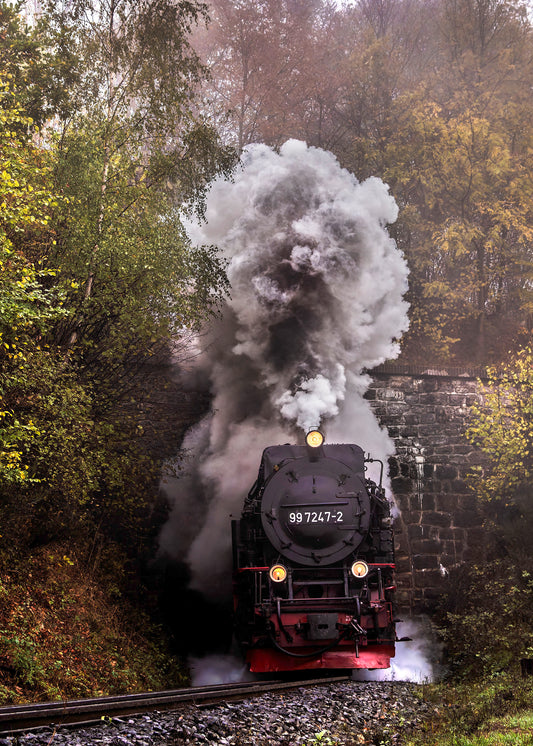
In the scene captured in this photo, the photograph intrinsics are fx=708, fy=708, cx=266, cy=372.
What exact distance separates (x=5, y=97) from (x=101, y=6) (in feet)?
9.51

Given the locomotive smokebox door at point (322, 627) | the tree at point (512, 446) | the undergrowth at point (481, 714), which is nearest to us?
the undergrowth at point (481, 714)

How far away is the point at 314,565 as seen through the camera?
30.3 feet

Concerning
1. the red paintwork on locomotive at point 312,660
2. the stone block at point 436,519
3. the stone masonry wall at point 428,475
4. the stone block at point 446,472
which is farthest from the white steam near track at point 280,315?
the red paintwork on locomotive at point 312,660

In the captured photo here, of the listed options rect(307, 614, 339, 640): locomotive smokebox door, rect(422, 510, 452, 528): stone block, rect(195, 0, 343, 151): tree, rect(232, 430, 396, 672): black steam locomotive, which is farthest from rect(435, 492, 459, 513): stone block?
rect(195, 0, 343, 151): tree

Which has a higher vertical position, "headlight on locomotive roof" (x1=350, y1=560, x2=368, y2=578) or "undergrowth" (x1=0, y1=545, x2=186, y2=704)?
"headlight on locomotive roof" (x1=350, y1=560, x2=368, y2=578)

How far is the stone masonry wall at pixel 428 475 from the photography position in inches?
605

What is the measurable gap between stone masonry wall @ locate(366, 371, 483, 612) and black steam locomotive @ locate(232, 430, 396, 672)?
6070mm

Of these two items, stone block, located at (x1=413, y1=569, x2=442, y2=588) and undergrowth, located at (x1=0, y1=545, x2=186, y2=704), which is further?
stone block, located at (x1=413, y1=569, x2=442, y2=588)

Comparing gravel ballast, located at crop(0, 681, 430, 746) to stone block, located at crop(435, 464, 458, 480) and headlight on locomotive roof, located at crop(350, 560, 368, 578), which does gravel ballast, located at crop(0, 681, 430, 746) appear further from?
stone block, located at crop(435, 464, 458, 480)

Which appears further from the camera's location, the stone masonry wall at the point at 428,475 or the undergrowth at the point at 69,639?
the stone masonry wall at the point at 428,475

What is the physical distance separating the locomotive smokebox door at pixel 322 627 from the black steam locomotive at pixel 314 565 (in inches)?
0.5

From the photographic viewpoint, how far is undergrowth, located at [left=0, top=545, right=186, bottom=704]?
771 centimetres

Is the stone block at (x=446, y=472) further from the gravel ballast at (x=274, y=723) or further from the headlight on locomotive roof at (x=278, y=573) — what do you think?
the gravel ballast at (x=274, y=723)

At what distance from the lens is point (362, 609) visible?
9.02 m
